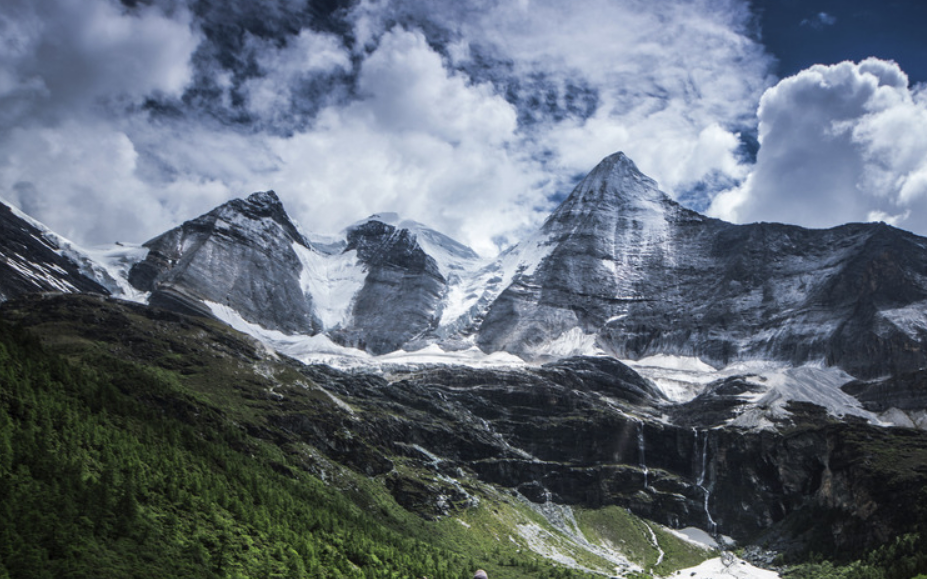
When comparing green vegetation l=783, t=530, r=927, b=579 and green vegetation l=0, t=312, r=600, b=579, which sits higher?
green vegetation l=783, t=530, r=927, b=579

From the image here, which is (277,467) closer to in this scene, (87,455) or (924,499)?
(87,455)

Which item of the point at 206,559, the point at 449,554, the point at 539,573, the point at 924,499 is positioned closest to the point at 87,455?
the point at 206,559

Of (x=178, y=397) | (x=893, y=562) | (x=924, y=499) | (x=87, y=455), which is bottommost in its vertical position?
(x=87, y=455)

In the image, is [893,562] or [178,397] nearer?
[893,562]

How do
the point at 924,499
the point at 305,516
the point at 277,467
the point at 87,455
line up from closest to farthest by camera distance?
the point at 87,455 < the point at 305,516 < the point at 277,467 < the point at 924,499

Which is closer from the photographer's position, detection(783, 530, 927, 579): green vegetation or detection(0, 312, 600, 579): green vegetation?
detection(0, 312, 600, 579): green vegetation

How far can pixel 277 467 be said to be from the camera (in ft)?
570

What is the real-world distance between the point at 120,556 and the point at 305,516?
160ft

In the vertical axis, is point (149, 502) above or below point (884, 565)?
below

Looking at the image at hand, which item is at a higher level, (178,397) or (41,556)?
(178,397)

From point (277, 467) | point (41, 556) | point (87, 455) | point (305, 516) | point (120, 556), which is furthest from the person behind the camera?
point (277, 467)

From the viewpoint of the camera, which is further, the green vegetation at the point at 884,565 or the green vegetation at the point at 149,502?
the green vegetation at the point at 884,565

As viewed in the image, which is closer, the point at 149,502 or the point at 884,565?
the point at 149,502

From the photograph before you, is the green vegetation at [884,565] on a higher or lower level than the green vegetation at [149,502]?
higher
